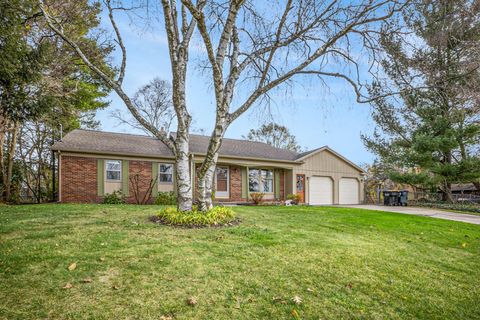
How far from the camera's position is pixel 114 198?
1372 cm

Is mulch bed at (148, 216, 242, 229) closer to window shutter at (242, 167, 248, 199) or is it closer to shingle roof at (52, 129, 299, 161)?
shingle roof at (52, 129, 299, 161)

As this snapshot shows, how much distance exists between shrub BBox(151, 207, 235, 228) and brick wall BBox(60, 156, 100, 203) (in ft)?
27.3

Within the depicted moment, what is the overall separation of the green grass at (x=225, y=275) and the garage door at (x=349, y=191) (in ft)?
47.0

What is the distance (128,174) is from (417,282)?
534 inches

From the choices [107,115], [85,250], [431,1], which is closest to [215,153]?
[85,250]

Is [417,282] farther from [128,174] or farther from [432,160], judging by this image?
[432,160]

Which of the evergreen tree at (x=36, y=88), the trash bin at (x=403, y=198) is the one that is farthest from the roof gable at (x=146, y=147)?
the trash bin at (x=403, y=198)

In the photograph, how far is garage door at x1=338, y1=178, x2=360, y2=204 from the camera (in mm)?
20188

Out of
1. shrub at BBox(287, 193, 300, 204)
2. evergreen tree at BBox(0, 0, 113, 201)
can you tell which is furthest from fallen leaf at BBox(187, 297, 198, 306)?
shrub at BBox(287, 193, 300, 204)

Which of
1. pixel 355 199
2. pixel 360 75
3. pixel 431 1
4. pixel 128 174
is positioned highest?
pixel 431 1

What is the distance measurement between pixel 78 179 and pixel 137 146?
11.1ft

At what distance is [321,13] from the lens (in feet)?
24.4

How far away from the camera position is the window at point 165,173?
15.5 metres

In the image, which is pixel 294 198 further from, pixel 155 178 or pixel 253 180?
pixel 155 178
